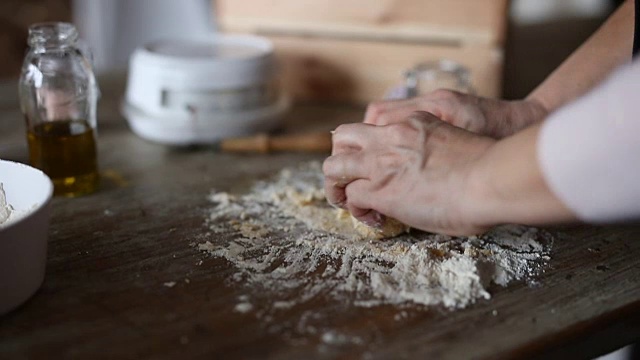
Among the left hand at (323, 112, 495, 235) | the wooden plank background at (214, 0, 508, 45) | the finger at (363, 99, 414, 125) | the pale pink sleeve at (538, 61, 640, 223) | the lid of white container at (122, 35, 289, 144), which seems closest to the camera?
the pale pink sleeve at (538, 61, 640, 223)

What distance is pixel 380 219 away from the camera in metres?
0.80

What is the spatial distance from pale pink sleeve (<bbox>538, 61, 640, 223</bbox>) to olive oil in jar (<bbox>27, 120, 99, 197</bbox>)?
1.90 ft

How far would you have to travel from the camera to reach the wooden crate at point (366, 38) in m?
1.27

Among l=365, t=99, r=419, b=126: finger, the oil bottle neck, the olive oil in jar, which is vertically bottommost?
the olive oil in jar

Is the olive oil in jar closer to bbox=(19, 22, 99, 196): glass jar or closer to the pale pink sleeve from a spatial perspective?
bbox=(19, 22, 99, 196): glass jar

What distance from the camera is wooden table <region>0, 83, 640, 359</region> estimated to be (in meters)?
0.61

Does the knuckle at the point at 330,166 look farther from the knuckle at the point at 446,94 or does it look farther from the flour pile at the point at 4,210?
the flour pile at the point at 4,210

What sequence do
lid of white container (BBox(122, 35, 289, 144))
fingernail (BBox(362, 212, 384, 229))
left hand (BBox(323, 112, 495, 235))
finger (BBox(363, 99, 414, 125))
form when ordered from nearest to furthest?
1. left hand (BBox(323, 112, 495, 235))
2. fingernail (BBox(362, 212, 384, 229))
3. finger (BBox(363, 99, 414, 125))
4. lid of white container (BBox(122, 35, 289, 144))

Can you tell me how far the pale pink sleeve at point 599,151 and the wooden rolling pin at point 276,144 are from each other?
0.55 metres

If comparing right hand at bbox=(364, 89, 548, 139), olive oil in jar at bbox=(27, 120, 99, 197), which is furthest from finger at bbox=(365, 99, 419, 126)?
olive oil in jar at bbox=(27, 120, 99, 197)

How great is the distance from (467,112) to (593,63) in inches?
7.0

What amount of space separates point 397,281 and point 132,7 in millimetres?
1822

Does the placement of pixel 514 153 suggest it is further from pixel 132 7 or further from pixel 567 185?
pixel 132 7

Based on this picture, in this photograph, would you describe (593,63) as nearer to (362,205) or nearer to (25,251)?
(362,205)
